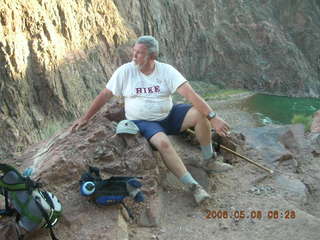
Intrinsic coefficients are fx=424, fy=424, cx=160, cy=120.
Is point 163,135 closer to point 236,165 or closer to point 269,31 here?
point 236,165

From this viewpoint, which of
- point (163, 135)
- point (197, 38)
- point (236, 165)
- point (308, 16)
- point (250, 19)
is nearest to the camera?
point (163, 135)

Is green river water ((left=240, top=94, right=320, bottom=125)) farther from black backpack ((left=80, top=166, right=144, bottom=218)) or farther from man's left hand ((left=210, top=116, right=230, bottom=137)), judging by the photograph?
black backpack ((left=80, top=166, right=144, bottom=218))

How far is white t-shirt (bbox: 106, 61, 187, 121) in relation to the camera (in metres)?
4.96

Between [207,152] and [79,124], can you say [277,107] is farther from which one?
[79,124]

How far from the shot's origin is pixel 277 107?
104 feet

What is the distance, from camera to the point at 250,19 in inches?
1662

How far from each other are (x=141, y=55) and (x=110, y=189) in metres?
1.57

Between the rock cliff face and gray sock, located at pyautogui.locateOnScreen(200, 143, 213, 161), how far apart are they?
263 inches

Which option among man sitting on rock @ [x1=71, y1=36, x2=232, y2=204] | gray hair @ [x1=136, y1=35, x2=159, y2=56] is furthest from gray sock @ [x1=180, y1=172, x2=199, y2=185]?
gray hair @ [x1=136, y1=35, x2=159, y2=56]

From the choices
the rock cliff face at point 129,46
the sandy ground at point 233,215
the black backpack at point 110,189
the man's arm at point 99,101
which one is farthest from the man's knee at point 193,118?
the rock cliff face at point 129,46

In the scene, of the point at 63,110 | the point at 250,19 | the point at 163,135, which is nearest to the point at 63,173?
the point at 163,135

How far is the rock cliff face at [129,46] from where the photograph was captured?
1162 centimetres

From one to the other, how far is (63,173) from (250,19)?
40.4 meters

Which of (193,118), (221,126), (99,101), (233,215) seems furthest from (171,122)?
(233,215)
